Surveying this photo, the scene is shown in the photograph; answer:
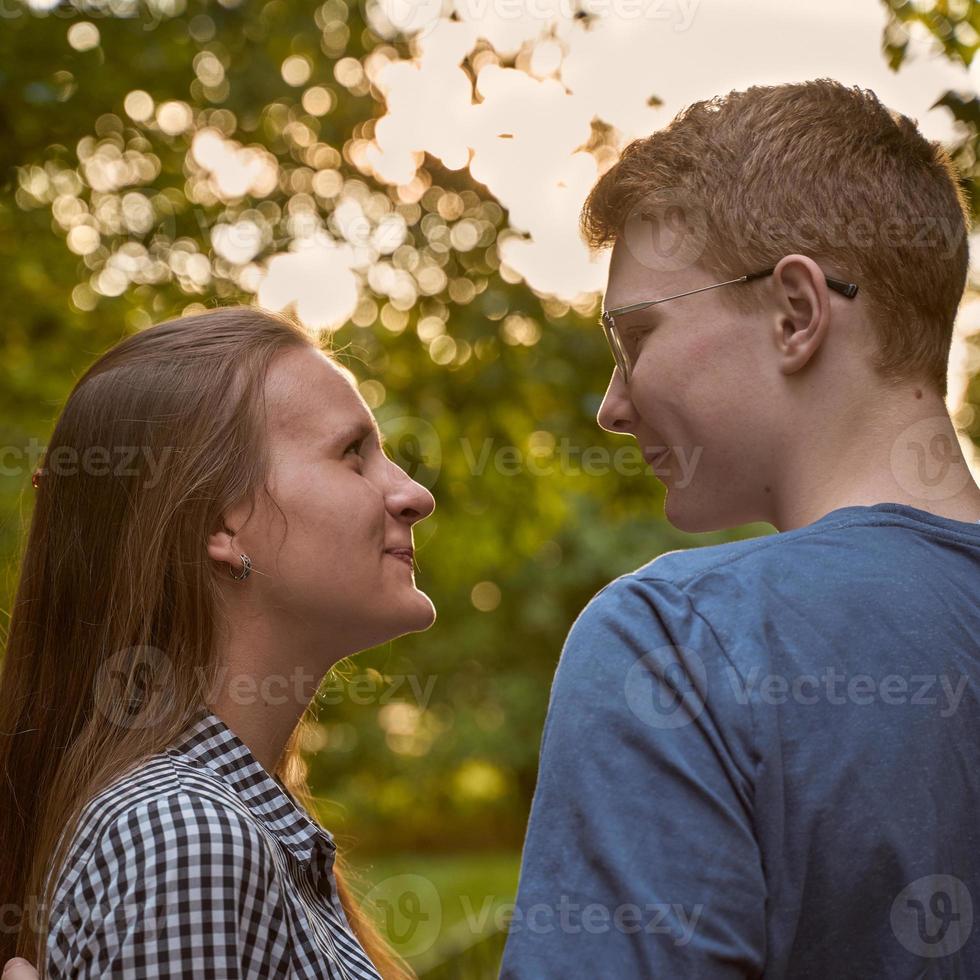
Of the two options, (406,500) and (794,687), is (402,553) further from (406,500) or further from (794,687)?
(794,687)

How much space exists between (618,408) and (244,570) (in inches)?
30.9

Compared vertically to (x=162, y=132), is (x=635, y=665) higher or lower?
lower

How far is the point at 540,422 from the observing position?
5867mm

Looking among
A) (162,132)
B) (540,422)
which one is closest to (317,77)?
(162,132)

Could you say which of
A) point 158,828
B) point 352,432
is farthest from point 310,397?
point 158,828

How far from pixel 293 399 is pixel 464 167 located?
118 inches

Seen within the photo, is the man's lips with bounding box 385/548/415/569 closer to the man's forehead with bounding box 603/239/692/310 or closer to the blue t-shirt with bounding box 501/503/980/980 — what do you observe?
the man's forehead with bounding box 603/239/692/310

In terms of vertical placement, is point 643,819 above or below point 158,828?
above

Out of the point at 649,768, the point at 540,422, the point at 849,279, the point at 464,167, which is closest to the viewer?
the point at 649,768

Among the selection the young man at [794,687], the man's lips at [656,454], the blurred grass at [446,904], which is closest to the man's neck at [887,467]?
the young man at [794,687]

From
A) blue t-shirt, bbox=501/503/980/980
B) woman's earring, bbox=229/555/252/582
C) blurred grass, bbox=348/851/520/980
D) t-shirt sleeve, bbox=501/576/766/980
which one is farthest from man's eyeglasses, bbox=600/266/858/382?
blurred grass, bbox=348/851/520/980

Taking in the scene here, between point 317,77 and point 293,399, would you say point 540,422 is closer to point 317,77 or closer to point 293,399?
point 317,77

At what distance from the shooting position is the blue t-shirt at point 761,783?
1.16 m

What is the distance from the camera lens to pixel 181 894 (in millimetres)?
1595
